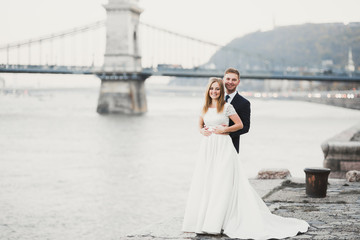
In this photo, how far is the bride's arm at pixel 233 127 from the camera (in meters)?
5.49

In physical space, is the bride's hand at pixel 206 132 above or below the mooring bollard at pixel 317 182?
above

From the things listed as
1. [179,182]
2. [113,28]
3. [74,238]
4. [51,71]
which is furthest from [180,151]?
[113,28]

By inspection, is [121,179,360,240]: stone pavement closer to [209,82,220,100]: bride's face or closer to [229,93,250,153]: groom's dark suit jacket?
[229,93,250,153]: groom's dark suit jacket

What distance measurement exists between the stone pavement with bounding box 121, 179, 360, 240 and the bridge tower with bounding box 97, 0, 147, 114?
51.3m

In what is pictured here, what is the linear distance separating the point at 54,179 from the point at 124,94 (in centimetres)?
4258

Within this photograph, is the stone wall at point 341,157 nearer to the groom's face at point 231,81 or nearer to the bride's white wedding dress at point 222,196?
the bride's white wedding dress at point 222,196

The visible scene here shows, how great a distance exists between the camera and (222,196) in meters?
5.46

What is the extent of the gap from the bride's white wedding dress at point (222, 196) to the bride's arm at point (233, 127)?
44 millimetres

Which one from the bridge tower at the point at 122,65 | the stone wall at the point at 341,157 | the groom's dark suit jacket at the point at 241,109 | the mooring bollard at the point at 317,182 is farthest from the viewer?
the bridge tower at the point at 122,65

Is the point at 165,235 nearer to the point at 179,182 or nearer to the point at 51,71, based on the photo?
the point at 179,182

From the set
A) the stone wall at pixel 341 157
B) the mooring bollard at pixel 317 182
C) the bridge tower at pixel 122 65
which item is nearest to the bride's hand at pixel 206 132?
the mooring bollard at pixel 317 182

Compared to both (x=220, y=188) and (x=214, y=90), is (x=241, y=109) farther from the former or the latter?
(x=220, y=188)

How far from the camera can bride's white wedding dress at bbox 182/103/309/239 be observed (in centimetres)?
545

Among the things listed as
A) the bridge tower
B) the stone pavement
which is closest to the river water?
the stone pavement
